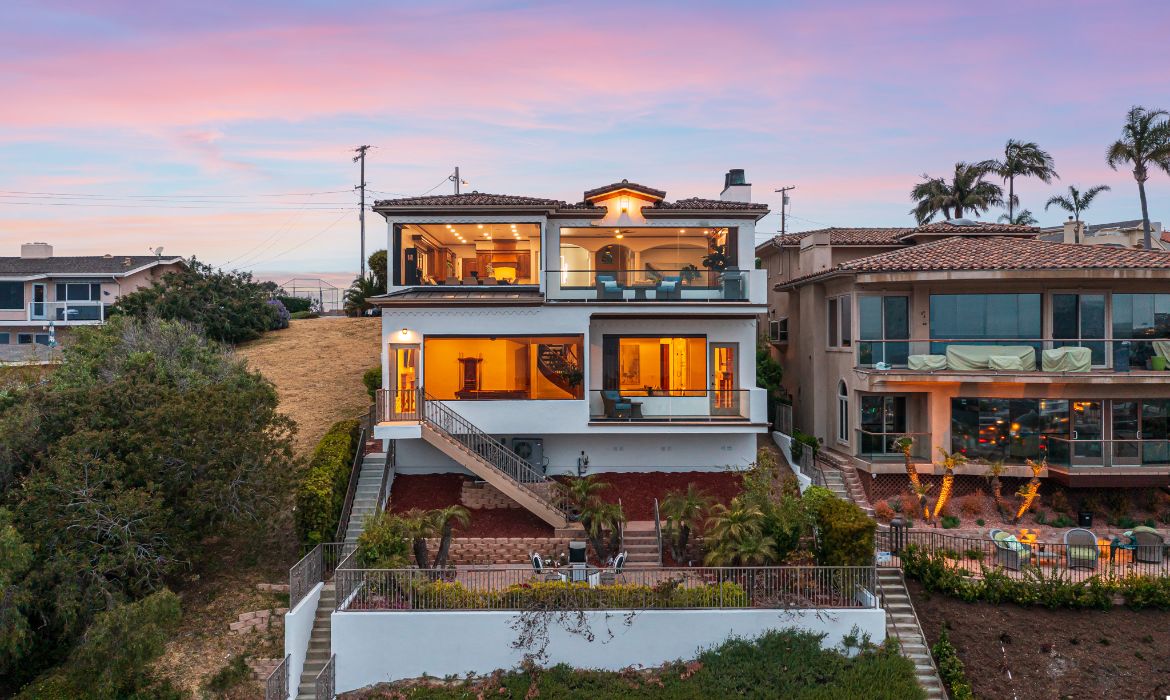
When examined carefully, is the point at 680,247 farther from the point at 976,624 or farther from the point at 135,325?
the point at 135,325

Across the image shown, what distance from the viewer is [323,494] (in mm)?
17859

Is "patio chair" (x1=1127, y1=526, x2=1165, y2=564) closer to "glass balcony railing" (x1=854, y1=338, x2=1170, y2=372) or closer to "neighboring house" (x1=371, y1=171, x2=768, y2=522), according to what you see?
"glass balcony railing" (x1=854, y1=338, x2=1170, y2=372)

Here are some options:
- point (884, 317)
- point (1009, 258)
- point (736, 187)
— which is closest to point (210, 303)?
point (736, 187)

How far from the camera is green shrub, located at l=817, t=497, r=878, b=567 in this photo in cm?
1650

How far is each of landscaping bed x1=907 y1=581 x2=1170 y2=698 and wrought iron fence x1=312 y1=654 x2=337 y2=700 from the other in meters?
13.0

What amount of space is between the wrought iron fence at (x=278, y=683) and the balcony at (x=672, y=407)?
10.8m

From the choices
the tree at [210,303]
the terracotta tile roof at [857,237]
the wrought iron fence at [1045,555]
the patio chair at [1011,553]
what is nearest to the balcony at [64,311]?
the tree at [210,303]

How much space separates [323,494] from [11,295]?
115ft

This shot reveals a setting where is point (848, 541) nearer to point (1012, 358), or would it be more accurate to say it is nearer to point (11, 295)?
point (1012, 358)

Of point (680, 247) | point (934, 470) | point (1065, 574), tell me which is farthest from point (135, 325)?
point (1065, 574)

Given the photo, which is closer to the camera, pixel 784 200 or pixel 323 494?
pixel 323 494

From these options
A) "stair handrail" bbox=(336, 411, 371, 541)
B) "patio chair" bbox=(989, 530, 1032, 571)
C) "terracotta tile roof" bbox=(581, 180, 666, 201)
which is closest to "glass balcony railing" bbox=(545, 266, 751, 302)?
"terracotta tile roof" bbox=(581, 180, 666, 201)

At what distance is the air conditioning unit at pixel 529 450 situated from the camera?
22.2 meters

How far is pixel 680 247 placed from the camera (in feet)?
81.0
